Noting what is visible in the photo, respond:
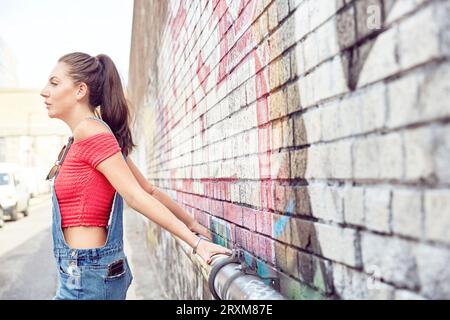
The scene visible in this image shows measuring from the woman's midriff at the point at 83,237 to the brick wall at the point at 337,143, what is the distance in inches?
26.2

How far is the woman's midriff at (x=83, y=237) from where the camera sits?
1936mm

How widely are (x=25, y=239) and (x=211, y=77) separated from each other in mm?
11002

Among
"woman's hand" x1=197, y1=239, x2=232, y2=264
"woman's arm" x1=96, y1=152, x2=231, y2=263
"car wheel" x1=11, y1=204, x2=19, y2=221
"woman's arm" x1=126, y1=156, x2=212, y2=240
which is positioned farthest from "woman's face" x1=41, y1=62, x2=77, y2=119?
"car wheel" x1=11, y1=204, x2=19, y2=221

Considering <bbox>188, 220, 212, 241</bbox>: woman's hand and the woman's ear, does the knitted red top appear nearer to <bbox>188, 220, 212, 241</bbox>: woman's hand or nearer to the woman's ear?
the woman's ear

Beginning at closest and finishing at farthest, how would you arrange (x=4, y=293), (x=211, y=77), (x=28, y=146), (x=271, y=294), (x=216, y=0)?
(x=271, y=294) < (x=216, y=0) < (x=211, y=77) < (x=4, y=293) < (x=28, y=146)

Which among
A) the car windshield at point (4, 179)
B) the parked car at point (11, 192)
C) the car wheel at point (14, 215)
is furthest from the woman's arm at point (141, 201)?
the car windshield at point (4, 179)

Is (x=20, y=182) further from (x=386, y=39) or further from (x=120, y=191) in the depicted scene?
(x=386, y=39)

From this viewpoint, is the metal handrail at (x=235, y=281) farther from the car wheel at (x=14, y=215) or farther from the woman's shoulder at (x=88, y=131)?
the car wheel at (x=14, y=215)

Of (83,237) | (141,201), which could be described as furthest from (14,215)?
(141,201)

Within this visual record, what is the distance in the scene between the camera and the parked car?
52.8ft

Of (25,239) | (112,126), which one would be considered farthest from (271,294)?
(25,239)

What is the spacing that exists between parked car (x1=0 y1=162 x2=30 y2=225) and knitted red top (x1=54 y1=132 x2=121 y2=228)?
14898 mm

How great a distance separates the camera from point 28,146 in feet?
105

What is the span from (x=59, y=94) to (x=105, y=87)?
0.78ft
